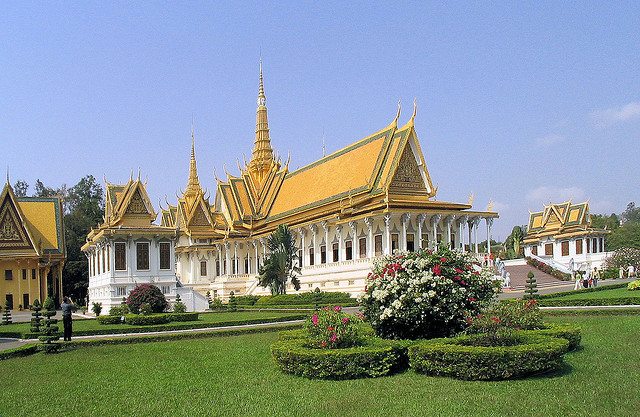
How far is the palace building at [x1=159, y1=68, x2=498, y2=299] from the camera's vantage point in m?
40.2

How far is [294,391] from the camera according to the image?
33.3 feet

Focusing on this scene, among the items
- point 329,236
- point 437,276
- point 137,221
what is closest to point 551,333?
point 437,276

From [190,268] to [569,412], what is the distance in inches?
2070

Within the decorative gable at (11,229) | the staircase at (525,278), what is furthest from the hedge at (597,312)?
the decorative gable at (11,229)

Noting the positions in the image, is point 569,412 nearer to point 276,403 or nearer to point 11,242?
point 276,403

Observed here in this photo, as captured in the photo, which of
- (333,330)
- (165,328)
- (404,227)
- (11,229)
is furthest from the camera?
(11,229)

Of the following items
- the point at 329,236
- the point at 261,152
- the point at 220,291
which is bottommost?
the point at 220,291

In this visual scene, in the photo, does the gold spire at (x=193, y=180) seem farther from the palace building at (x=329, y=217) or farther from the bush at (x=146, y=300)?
the bush at (x=146, y=300)

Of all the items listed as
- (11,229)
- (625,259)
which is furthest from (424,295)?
(11,229)

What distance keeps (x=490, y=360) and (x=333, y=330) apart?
2983 millimetres

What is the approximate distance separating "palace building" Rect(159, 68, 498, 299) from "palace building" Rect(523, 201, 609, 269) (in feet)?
79.7

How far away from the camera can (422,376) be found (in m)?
10.7

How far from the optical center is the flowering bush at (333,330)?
464 inches

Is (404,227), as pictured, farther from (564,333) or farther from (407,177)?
(564,333)
